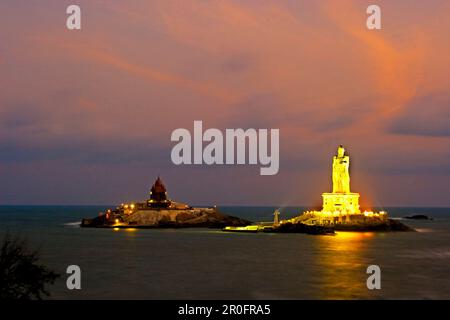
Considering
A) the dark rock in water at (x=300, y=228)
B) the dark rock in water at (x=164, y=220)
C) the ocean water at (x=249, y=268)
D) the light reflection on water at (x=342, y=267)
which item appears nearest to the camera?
the ocean water at (x=249, y=268)

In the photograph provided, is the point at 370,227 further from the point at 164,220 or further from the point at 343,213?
the point at 164,220

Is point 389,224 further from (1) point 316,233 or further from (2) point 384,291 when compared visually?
(2) point 384,291

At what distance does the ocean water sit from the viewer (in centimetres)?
4919

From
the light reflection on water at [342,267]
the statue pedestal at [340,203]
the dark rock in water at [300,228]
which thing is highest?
the statue pedestal at [340,203]

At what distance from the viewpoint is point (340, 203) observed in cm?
13262

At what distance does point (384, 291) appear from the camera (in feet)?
164

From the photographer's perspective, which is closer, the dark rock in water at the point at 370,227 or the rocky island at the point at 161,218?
the dark rock in water at the point at 370,227

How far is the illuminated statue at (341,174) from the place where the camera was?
134375 millimetres

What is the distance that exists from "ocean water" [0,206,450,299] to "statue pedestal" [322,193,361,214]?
94.5 ft

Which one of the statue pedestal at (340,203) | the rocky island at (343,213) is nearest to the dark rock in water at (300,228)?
the rocky island at (343,213)

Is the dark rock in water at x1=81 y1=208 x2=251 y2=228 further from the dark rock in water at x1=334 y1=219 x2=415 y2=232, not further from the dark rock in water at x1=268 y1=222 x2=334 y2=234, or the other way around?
the dark rock in water at x1=334 y1=219 x2=415 y2=232

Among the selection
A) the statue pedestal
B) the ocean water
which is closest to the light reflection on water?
the ocean water

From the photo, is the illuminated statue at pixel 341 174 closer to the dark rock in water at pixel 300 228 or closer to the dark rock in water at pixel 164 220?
the dark rock in water at pixel 300 228

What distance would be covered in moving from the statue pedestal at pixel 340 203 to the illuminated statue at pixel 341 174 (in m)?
1.79
